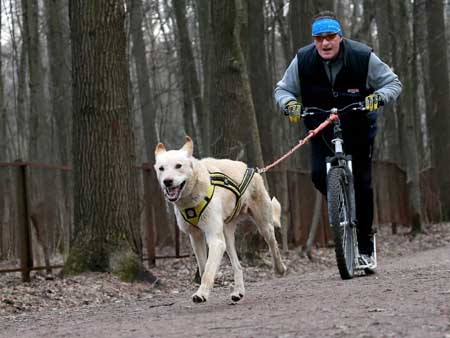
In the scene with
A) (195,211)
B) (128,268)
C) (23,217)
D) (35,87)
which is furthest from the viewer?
(35,87)

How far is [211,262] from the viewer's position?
252 inches

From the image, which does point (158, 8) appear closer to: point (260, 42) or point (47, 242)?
point (260, 42)

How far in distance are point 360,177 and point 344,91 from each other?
846 mm

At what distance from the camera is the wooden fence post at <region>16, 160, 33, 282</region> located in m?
10.9

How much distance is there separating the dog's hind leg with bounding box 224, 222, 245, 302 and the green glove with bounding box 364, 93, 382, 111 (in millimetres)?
1505

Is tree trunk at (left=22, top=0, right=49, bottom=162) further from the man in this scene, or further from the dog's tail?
the man

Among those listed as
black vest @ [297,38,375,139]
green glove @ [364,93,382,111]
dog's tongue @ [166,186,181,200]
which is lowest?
dog's tongue @ [166,186,181,200]

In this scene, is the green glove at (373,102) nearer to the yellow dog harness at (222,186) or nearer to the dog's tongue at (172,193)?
the yellow dog harness at (222,186)

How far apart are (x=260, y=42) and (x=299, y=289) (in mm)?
11950

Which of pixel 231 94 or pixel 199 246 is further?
pixel 231 94

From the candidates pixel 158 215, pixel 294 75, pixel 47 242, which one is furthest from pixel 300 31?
pixel 294 75

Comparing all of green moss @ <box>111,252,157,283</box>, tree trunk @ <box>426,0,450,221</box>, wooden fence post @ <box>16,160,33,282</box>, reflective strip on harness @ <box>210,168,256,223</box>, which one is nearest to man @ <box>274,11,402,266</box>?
reflective strip on harness @ <box>210,168,256,223</box>

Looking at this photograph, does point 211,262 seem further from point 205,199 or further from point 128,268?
point 128,268

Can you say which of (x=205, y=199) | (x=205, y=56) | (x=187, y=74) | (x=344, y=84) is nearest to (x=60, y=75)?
(x=205, y=56)
